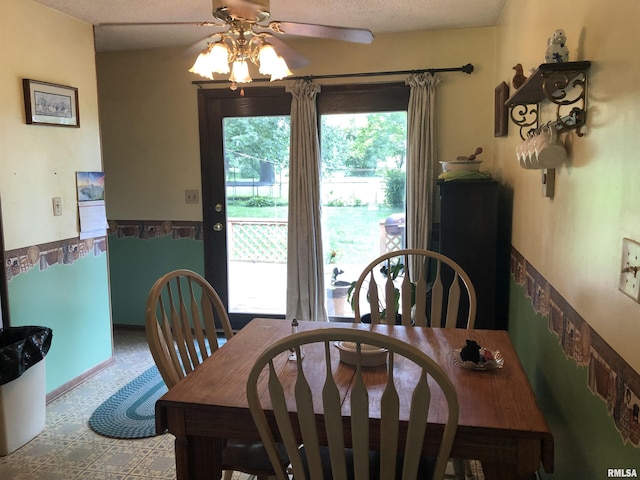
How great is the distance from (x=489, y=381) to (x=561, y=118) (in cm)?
86

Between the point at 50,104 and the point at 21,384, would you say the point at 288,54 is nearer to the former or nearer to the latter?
the point at 50,104

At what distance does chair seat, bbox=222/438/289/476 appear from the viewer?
154cm

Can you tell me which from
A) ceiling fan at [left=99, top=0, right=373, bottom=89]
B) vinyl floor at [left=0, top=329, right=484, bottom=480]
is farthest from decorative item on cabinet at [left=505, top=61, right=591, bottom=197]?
vinyl floor at [left=0, top=329, right=484, bottom=480]

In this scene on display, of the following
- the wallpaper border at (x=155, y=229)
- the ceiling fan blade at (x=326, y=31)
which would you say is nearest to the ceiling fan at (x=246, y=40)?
the ceiling fan blade at (x=326, y=31)

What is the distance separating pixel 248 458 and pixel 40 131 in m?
2.27

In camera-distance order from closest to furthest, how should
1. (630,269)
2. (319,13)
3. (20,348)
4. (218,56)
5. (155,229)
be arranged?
1. (630,269)
2. (218,56)
3. (20,348)
4. (319,13)
5. (155,229)

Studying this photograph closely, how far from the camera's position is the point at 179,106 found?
3936 mm

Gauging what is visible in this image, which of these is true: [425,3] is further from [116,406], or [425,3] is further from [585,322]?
[116,406]

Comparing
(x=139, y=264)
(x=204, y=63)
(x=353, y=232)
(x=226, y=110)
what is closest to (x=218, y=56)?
(x=204, y=63)

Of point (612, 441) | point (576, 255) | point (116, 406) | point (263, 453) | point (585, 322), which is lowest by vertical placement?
point (116, 406)

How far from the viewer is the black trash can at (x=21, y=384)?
91.8 inches

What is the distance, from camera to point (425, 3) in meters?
2.88

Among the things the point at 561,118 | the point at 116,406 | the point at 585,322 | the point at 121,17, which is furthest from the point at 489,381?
the point at 121,17

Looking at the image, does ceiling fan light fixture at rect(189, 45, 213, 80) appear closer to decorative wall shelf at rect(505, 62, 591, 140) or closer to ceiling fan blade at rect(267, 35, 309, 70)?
ceiling fan blade at rect(267, 35, 309, 70)
